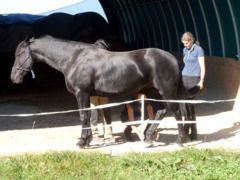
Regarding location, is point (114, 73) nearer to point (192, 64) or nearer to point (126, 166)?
point (192, 64)

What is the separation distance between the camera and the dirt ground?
7128 mm

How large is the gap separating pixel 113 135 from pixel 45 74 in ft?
33.3

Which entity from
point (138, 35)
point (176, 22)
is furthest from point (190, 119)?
point (138, 35)

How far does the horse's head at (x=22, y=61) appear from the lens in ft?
23.4

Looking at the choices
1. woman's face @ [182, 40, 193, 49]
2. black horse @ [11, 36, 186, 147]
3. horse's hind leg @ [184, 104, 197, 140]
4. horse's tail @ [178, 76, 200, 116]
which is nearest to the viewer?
black horse @ [11, 36, 186, 147]

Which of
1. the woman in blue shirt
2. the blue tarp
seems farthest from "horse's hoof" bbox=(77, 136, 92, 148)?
the blue tarp

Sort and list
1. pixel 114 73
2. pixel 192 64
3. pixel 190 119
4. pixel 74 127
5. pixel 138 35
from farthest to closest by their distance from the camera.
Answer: pixel 138 35 < pixel 74 127 < pixel 190 119 < pixel 192 64 < pixel 114 73

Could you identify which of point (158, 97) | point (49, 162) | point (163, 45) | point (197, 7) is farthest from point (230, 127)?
point (163, 45)

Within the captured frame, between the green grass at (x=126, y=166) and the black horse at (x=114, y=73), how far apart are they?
93cm

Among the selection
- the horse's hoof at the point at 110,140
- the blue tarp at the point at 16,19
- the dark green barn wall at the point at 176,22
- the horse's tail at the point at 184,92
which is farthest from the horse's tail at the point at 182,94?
the blue tarp at the point at 16,19

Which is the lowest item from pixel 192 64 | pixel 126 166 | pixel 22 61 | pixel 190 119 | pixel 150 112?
pixel 126 166

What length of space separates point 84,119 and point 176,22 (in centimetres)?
865

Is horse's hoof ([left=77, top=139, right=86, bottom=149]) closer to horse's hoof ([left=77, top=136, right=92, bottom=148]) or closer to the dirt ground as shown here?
horse's hoof ([left=77, top=136, right=92, bottom=148])

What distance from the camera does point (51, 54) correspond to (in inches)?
281
